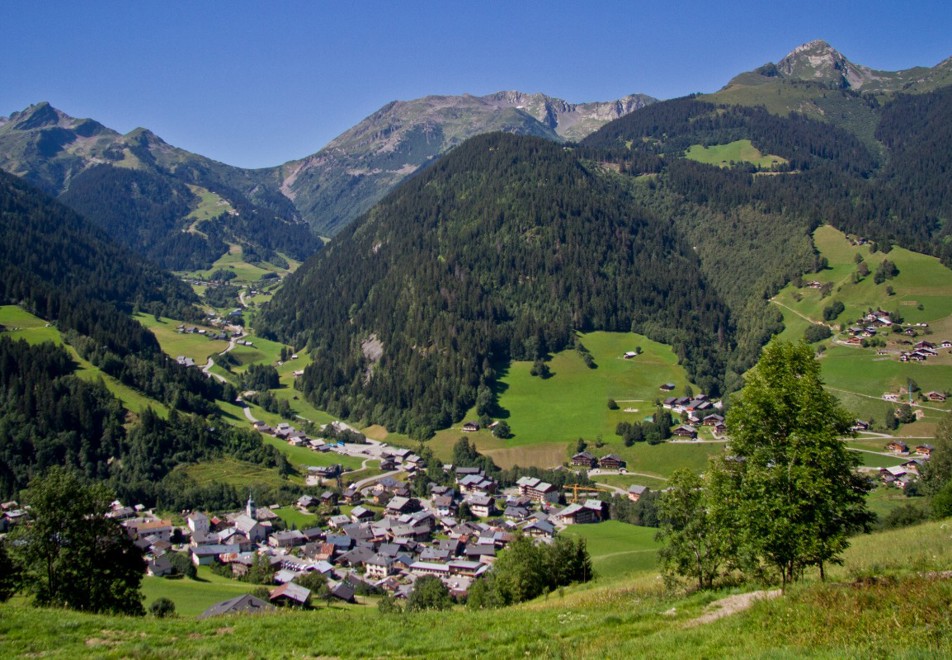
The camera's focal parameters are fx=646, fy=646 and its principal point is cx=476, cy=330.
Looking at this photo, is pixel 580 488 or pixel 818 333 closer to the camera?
pixel 580 488

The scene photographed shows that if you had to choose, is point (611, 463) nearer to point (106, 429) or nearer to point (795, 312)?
point (795, 312)

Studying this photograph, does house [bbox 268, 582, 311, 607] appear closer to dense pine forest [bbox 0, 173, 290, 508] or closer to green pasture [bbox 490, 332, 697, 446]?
dense pine forest [bbox 0, 173, 290, 508]

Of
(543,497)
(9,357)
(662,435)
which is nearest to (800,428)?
(543,497)

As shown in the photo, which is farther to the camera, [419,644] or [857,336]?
[857,336]

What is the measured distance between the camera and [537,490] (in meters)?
114

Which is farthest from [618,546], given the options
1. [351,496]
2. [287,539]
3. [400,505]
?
[351,496]

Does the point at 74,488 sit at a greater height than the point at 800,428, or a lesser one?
lesser

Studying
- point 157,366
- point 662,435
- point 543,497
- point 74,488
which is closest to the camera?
point 74,488

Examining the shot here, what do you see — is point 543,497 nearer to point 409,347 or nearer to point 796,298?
point 409,347

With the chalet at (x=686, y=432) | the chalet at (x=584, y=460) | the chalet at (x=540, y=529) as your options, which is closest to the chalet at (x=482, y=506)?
the chalet at (x=540, y=529)

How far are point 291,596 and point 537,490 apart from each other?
199 ft

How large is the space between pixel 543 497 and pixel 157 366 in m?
98.6

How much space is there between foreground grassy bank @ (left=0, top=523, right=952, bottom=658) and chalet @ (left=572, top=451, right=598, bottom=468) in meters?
97.8

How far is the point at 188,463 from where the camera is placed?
11625 cm
